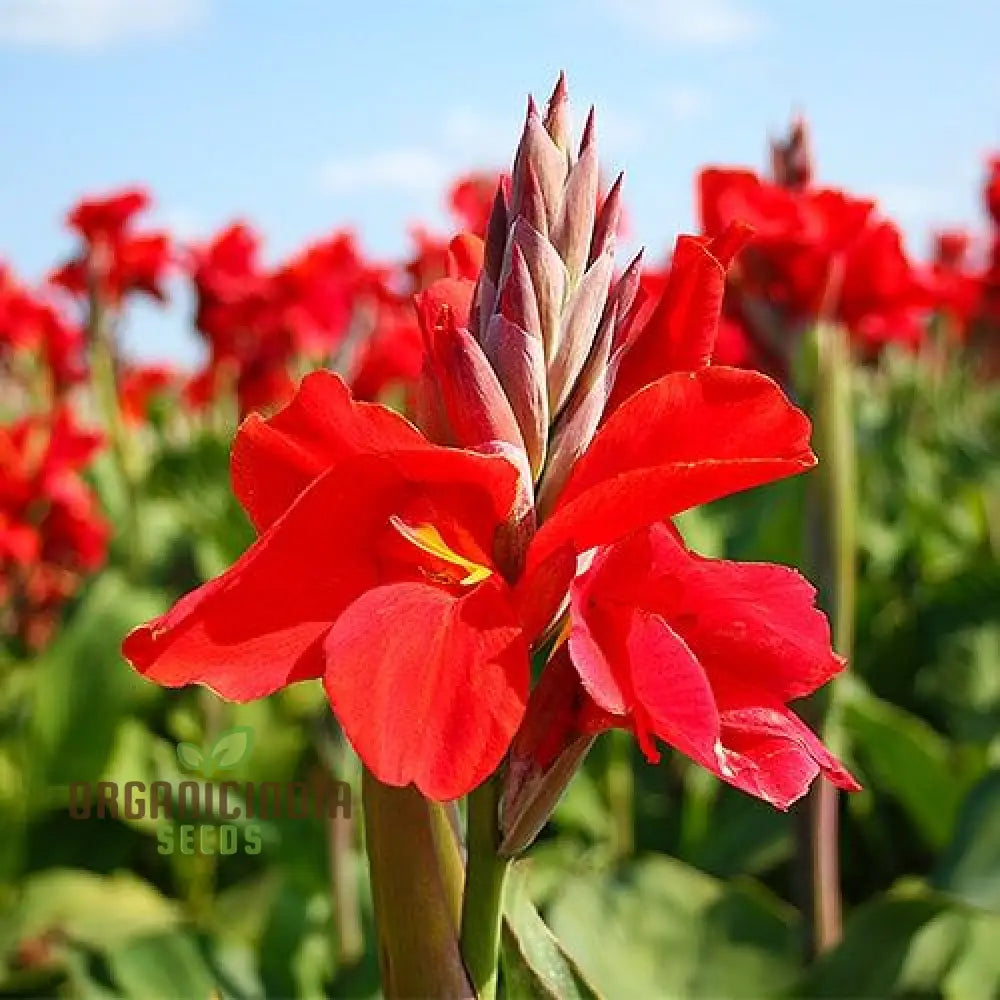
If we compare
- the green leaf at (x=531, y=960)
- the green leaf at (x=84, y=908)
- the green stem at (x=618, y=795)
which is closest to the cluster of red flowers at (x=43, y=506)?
the green leaf at (x=84, y=908)

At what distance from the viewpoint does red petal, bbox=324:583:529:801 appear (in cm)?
54

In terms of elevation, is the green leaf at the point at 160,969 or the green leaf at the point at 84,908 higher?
the green leaf at the point at 160,969

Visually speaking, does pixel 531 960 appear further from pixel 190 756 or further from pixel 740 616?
pixel 190 756

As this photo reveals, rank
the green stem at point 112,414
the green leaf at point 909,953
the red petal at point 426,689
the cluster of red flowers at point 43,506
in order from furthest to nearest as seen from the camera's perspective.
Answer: the green stem at point 112,414 → the cluster of red flowers at point 43,506 → the green leaf at point 909,953 → the red petal at point 426,689

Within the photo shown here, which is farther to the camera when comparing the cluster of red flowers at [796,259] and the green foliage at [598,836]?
the cluster of red flowers at [796,259]

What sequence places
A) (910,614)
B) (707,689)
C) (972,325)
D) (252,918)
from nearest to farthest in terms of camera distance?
(707,689) → (252,918) → (910,614) → (972,325)

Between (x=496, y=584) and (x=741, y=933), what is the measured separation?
1.01 metres

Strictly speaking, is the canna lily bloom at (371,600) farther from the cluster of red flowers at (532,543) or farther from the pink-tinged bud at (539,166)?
the pink-tinged bud at (539,166)

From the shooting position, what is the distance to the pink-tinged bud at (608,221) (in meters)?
0.65

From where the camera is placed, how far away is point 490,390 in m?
0.61

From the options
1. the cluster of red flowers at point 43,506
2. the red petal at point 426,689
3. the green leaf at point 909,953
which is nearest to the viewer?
the red petal at point 426,689

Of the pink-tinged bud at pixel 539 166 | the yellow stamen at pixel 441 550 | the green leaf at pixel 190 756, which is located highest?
the pink-tinged bud at pixel 539 166

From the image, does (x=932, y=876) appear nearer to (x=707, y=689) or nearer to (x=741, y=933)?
(x=741, y=933)

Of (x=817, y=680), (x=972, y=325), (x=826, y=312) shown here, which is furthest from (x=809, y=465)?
(x=972, y=325)
